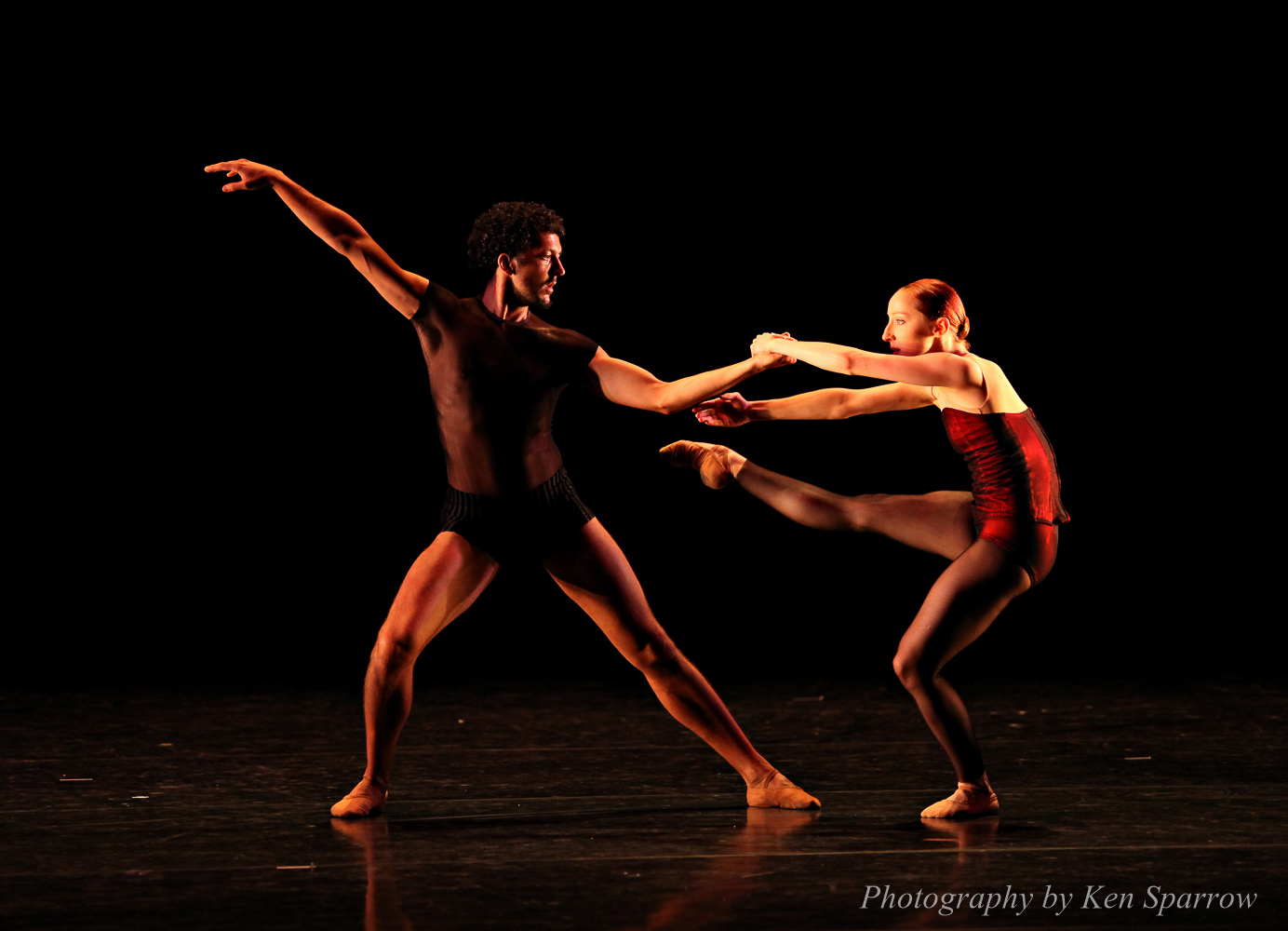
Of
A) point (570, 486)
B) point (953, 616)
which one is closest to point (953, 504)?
point (953, 616)

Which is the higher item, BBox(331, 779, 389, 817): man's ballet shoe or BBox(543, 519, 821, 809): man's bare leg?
BBox(543, 519, 821, 809): man's bare leg

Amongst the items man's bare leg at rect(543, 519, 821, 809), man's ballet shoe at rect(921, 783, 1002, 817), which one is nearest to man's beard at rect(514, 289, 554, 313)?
man's bare leg at rect(543, 519, 821, 809)

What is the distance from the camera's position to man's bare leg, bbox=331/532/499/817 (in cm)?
333

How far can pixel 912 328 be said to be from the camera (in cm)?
339

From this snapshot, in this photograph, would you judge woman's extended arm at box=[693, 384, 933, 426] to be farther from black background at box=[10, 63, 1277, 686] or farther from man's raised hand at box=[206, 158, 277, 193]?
black background at box=[10, 63, 1277, 686]

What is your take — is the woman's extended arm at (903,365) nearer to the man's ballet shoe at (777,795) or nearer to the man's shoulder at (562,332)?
the man's shoulder at (562,332)

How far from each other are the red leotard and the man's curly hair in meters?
1.04

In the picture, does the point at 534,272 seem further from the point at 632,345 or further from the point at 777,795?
the point at 632,345

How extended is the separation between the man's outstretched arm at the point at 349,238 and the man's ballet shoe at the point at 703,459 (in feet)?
2.33

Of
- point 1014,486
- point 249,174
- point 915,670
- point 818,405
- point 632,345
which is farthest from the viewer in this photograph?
point 632,345

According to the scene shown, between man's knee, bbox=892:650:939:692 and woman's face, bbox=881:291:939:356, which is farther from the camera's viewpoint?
woman's face, bbox=881:291:939:356

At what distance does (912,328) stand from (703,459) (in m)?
0.60

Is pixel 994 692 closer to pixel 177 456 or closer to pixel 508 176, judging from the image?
pixel 508 176

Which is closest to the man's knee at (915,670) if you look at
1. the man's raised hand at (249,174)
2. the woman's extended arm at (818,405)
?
the woman's extended arm at (818,405)
